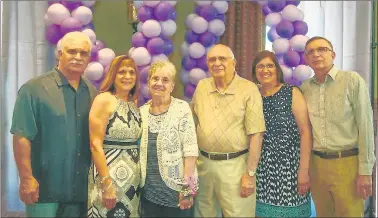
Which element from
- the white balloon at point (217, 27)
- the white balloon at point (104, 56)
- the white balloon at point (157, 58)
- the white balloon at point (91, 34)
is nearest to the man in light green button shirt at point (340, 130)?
the white balloon at point (217, 27)

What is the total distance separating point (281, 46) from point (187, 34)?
0.72m

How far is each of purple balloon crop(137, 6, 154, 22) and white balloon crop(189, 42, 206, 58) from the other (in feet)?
1.26

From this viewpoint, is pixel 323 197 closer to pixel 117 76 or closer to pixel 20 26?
pixel 117 76

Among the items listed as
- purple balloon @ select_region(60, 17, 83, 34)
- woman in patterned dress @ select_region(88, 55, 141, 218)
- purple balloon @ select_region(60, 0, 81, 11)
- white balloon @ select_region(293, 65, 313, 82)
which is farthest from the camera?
purple balloon @ select_region(60, 0, 81, 11)

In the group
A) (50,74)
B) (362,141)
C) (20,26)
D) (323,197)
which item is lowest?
(323,197)

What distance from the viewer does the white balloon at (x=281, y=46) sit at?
3.05 metres

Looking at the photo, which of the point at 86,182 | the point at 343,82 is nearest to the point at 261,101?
the point at 343,82

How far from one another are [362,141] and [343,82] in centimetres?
39

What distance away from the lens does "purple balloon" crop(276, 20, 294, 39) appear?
10.1 ft

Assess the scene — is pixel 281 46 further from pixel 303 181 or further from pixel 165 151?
pixel 165 151

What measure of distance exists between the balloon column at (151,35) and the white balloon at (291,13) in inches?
32.0

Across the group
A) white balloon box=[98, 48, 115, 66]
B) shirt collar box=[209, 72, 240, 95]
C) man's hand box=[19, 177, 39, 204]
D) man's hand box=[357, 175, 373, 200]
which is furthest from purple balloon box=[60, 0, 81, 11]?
man's hand box=[357, 175, 373, 200]

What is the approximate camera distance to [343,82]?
2738mm

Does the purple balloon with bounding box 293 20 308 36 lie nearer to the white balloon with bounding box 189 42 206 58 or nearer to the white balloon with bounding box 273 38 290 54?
the white balloon with bounding box 273 38 290 54
